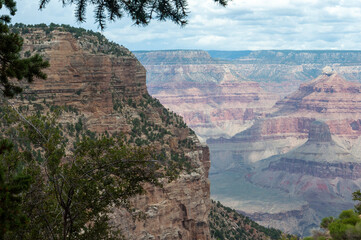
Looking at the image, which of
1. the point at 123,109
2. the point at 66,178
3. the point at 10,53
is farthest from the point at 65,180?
the point at 123,109

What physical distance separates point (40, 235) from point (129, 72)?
35.2 metres

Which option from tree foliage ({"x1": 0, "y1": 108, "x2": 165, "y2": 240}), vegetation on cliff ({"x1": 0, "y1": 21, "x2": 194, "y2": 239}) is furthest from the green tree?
tree foliage ({"x1": 0, "y1": 108, "x2": 165, "y2": 240})

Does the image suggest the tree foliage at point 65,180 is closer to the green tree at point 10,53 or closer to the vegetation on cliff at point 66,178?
the vegetation on cliff at point 66,178

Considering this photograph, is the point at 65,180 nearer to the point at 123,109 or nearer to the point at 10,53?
the point at 10,53

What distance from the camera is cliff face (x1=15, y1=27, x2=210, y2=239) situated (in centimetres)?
4425

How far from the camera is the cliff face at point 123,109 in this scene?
44.2m

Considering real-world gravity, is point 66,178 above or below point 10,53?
below

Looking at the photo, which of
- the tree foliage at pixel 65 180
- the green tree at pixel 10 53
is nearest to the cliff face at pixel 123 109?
the tree foliage at pixel 65 180

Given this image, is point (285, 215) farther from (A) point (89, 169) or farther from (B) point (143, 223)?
(A) point (89, 169)

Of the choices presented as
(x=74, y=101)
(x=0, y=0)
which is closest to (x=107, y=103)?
(x=74, y=101)

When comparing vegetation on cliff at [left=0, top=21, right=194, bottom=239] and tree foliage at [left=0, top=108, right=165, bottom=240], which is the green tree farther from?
tree foliage at [left=0, top=108, right=165, bottom=240]

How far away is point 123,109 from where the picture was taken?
49.8 meters

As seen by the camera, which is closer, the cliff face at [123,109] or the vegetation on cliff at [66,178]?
the vegetation on cliff at [66,178]

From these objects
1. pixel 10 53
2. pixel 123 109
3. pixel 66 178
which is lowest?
pixel 123 109
